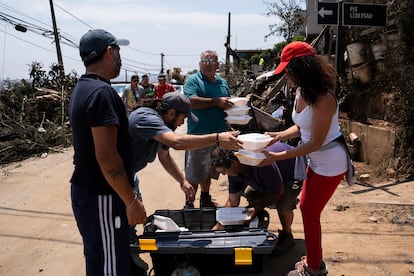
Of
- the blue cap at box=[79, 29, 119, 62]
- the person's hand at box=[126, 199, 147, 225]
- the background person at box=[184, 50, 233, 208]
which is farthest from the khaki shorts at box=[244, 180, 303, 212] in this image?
the blue cap at box=[79, 29, 119, 62]

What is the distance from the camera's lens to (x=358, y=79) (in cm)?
762

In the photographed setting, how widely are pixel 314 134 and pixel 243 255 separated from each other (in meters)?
1.05

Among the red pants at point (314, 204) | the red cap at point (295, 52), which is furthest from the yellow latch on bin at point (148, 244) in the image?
the red cap at point (295, 52)

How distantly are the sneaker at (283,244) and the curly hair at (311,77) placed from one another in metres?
1.63

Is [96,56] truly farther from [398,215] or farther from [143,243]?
[398,215]

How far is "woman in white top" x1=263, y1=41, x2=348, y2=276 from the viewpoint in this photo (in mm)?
2654

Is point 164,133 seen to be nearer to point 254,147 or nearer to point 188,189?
point 254,147

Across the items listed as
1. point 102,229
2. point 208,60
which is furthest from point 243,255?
point 208,60

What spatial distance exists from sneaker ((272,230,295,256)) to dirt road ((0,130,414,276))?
6cm

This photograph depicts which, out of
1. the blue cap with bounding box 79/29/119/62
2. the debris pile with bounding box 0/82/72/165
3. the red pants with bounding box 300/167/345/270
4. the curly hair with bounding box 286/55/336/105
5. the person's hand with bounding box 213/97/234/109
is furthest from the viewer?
the debris pile with bounding box 0/82/72/165

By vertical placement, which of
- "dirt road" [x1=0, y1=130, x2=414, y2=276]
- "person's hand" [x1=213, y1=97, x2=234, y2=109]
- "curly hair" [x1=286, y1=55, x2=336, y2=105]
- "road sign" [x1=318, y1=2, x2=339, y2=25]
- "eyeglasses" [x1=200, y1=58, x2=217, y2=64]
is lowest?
"dirt road" [x1=0, y1=130, x2=414, y2=276]

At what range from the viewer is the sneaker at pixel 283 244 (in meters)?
3.77

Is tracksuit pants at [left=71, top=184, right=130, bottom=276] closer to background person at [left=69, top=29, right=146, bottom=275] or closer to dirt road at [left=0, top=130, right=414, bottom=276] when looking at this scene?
background person at [left=69, top=29, right=146, bottom=275]

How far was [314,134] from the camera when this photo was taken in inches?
106
